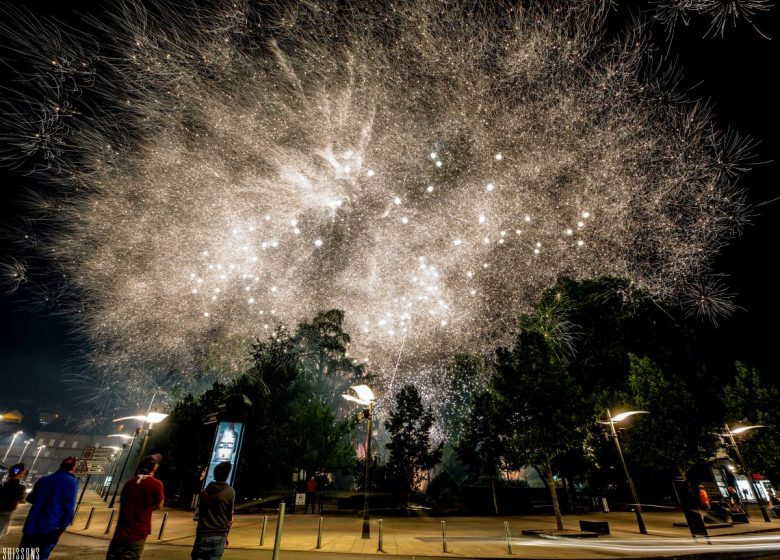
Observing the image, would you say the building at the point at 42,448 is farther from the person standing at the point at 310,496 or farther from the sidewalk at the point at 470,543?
the sidewalk at the point at 470,543

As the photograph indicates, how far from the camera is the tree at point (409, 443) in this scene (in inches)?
1043

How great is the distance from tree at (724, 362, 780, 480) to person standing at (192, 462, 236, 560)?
120 feet

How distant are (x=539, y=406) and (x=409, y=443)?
46.2 feet

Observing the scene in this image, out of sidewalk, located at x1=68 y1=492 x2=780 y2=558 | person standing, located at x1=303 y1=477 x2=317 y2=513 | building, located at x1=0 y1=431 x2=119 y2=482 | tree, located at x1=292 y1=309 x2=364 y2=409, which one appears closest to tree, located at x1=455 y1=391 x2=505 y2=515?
sidewalk, located at x1=68 y1=492 x2=780 y2=558

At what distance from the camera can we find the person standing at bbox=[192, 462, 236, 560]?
482 cm

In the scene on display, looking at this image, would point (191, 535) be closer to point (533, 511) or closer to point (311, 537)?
point (311, 537)

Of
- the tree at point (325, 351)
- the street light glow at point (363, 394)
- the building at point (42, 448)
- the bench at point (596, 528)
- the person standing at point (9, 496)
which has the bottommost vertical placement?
the bench at point (596, 528)

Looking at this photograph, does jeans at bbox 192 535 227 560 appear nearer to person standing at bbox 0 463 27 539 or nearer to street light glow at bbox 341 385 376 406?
person standing at bbox 0 463 27 539

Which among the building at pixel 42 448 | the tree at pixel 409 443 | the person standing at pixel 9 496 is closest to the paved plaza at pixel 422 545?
the person standing at pixel 9 496

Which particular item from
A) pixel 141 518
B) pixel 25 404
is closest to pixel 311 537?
pixel 141 518

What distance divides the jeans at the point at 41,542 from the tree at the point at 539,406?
16489 millimetres

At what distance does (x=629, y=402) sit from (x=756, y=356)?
1000 centimetres

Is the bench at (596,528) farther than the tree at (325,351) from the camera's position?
No

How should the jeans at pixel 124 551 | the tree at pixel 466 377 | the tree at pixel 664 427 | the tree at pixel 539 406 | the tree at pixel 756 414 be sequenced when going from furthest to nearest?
the tree at pixel 466 377 < the tree at pixel 756 414 < the tree at pixel 664 427 < the tree at pixel 539 406 < the jeans at pixel 124 551
